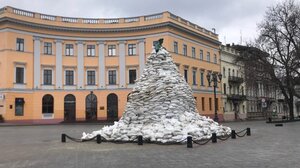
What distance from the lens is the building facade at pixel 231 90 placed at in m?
68.1

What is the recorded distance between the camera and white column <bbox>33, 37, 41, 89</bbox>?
166ft

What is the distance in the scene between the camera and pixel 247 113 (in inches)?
2918

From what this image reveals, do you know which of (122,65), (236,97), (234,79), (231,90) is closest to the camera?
(122,65)

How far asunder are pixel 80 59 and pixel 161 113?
3624 cm

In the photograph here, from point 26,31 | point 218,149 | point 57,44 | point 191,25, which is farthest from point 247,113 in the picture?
point 218,149

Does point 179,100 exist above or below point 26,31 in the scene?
below

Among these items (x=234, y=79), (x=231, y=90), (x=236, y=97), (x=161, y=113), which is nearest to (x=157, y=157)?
(x=161, y=113)

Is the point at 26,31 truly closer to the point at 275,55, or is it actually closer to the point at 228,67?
the point at 275,55

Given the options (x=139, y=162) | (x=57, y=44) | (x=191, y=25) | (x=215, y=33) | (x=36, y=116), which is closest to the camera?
(x=139, y=162)

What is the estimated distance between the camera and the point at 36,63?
167 ft

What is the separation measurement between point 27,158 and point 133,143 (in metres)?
6.04

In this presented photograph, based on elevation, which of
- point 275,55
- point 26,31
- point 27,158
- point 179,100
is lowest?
point 27,158

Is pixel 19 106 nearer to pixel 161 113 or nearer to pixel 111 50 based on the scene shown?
pixel 111 50

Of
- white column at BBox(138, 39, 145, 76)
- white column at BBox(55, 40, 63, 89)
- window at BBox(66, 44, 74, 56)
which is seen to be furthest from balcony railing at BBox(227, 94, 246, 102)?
white column at BBox(55, 40, 63, 89)
